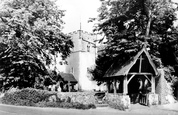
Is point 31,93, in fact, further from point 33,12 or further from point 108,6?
point 108,6

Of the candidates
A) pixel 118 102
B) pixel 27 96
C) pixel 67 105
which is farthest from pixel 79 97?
pixel 27 96

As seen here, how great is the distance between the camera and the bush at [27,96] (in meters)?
22.3

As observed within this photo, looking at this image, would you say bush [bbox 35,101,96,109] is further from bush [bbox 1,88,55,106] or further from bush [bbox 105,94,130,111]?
bush [bbox 105,94,130,111]

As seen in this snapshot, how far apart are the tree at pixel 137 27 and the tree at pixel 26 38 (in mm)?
6598

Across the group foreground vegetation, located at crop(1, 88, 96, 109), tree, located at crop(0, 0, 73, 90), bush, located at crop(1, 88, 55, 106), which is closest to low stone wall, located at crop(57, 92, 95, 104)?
foreground vegetation, located at crop(1, 88, 96, 109)

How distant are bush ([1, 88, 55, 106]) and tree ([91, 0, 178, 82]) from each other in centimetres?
886

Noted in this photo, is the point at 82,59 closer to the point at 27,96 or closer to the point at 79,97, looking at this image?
the point at 79,97

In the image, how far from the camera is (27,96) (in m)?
22.6

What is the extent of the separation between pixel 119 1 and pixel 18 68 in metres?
14.2

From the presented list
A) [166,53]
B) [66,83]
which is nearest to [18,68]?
[166,53]

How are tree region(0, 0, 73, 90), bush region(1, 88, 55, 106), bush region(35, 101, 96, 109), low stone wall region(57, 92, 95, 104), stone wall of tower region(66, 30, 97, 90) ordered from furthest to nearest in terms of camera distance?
stone wall of tower region(66, 30, 97, 90) → tree region(0, 0, 73, 90) → low stone wall region(57, 92, 95, 104) → bush region(1, 88, 55, 106) → bush region(35, 101, 96, 109)

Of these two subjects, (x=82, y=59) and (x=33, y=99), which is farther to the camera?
(x=82, y=59)

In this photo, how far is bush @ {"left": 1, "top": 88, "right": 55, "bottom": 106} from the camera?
22.3 m

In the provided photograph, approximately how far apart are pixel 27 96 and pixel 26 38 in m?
6.39
